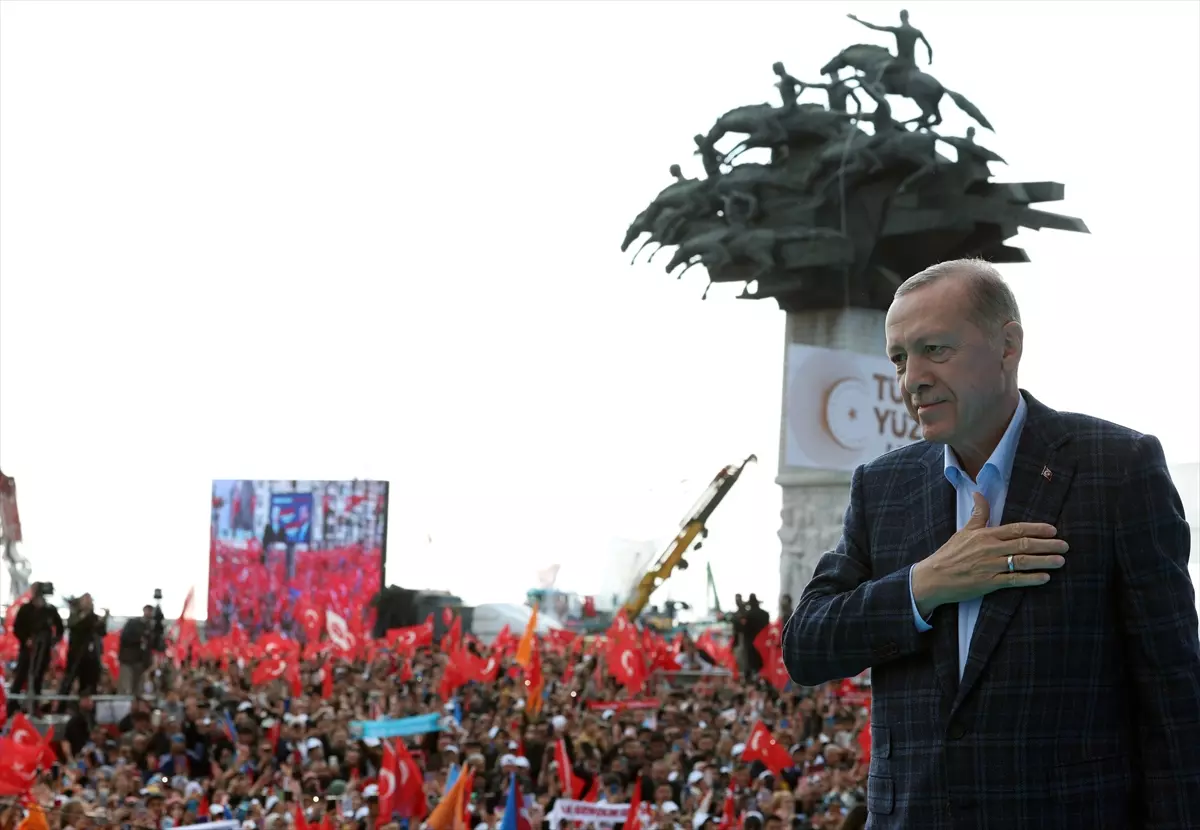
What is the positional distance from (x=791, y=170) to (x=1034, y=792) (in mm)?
36120

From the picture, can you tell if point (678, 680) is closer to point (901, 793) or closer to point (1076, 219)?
point (1076, 219)

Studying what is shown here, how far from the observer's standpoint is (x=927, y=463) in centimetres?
236

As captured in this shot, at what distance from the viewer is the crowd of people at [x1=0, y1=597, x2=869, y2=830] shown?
39.6ft

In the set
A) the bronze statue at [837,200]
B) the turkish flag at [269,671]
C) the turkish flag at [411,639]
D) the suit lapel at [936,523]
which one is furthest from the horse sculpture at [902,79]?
the suit lapel at [936,523]

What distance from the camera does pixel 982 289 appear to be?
2.21m

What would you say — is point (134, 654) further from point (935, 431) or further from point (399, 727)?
point (935, 431)

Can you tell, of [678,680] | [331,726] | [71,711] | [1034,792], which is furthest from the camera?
[678,680]

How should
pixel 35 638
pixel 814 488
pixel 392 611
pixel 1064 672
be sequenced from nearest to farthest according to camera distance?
1. pixel 1064 672
2. pixel 35 638
3. pixel 814 488
4. pixel 392 611

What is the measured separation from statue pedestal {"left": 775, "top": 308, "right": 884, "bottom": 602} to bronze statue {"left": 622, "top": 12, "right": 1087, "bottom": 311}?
428 millimetres

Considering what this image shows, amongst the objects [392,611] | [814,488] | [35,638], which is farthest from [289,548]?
[35,638]

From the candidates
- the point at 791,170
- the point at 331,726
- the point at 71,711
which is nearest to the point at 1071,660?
the point at 331,726

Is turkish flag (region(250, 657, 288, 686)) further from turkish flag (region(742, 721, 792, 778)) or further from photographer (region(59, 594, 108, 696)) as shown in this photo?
turkish flag (region(742, 721, 792, 778))

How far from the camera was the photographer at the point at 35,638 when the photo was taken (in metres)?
20.4

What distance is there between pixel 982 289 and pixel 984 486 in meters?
0.28
